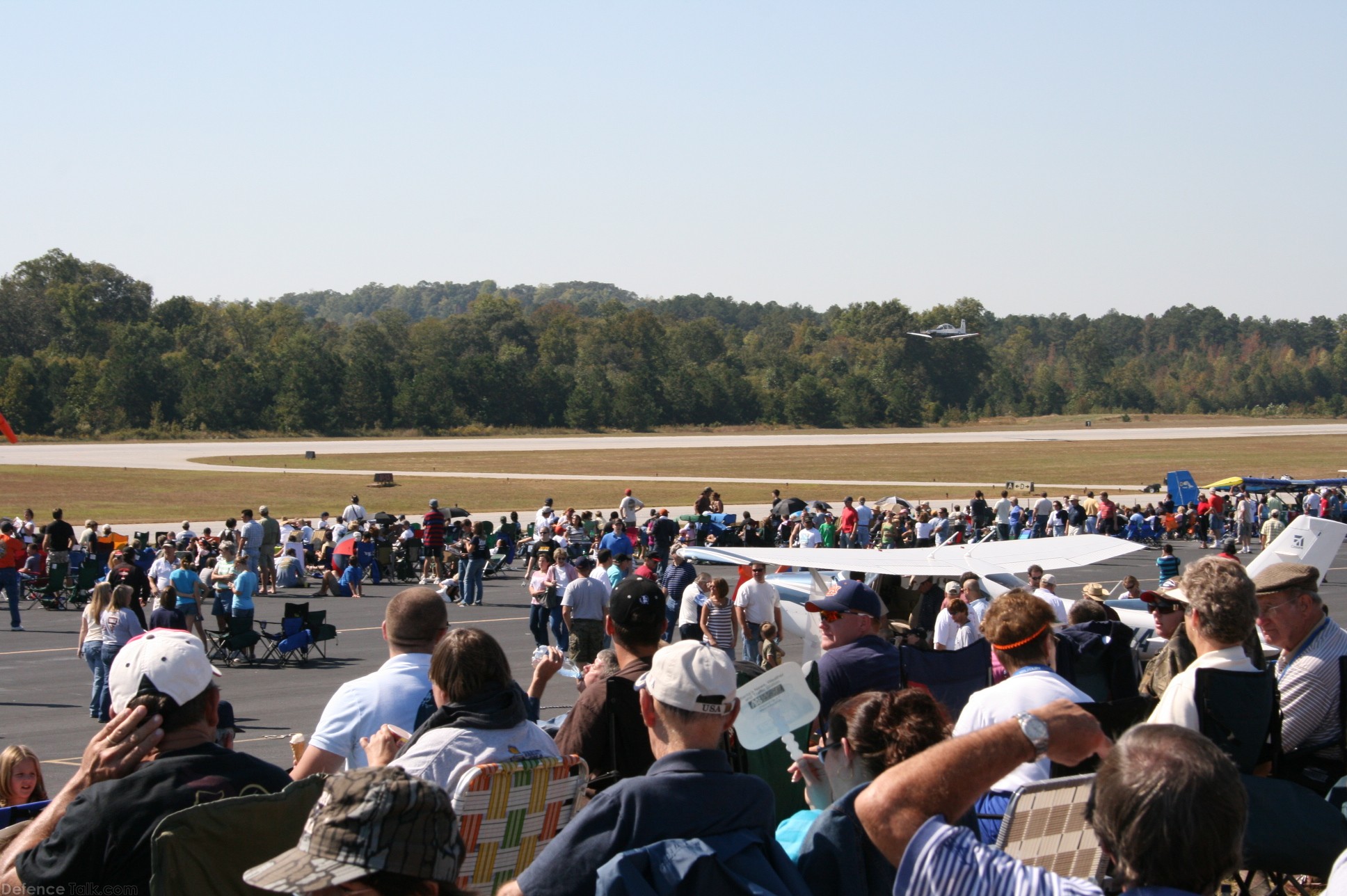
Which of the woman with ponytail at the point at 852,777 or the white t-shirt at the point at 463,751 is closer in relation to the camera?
the woman with ponytail at the point at 852,777

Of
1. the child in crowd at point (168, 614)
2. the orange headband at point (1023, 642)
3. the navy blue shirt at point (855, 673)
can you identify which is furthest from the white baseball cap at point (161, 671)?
the child in crowd at point (168, 614)

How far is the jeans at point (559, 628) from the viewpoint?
17141 mm

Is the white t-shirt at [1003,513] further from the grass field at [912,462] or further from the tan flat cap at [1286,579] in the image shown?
the tan flat cap at [1286,579]

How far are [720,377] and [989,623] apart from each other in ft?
374

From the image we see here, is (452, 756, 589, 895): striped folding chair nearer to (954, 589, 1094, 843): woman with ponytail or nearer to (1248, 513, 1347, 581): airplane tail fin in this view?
(954, 589, 1094, 843): woman with ponytail

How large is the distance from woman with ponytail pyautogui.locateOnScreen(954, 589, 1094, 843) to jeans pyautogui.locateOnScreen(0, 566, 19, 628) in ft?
59.0

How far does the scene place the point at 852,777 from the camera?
336 centimetres

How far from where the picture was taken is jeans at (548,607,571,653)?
17.1 m

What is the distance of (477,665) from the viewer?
3988mm

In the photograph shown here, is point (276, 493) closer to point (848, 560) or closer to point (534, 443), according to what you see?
point (534, 443)

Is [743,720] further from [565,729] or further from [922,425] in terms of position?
[922,425]

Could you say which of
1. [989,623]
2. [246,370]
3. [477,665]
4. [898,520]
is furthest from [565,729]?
[246,370]

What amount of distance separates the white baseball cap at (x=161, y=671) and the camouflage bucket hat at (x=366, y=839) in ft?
4.16

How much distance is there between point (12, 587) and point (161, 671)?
17646 millimetres
